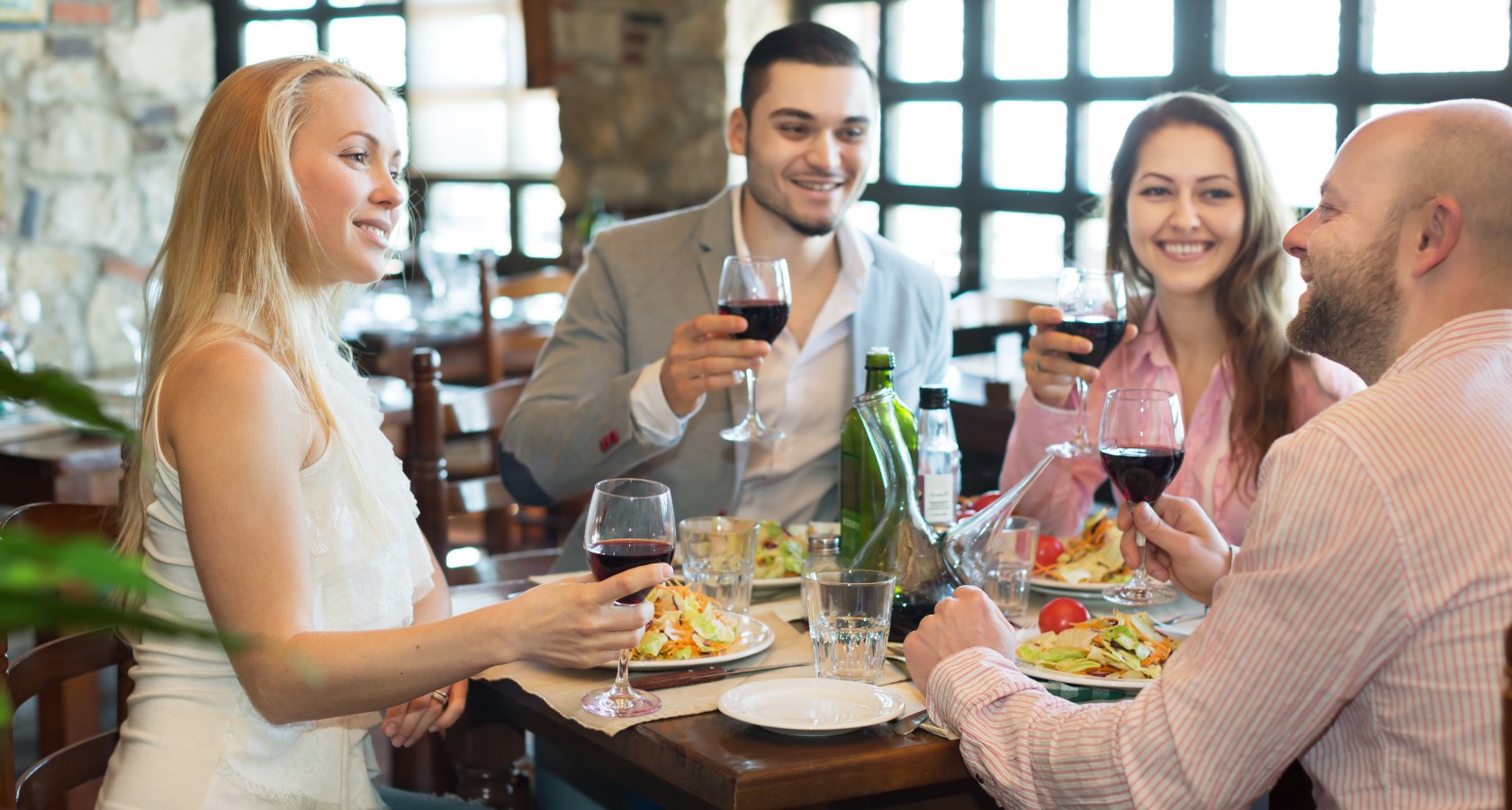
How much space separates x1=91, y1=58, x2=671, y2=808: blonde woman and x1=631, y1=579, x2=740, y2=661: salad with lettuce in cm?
17

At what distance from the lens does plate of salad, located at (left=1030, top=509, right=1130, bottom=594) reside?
179 centimetres

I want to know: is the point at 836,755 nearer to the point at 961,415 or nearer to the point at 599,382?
the point at 599,382

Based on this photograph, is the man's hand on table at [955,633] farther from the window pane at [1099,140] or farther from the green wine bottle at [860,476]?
the window pane at [1099,140]

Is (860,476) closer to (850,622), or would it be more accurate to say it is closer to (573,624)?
(850,622)

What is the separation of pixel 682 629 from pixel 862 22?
12.3 feet

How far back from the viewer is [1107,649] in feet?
4.74

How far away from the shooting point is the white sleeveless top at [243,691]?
4.64 ft

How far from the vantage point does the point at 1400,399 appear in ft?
3.76

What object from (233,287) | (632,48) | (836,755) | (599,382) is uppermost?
(632,48)

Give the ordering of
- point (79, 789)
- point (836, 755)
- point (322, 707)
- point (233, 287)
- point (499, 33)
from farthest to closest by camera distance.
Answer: point (499, 33), point (79, 789), point (233, 287), point (322, 707), point (836, 755)

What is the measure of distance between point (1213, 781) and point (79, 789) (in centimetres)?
162

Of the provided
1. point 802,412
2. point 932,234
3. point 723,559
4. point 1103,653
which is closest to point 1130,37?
point 932,234

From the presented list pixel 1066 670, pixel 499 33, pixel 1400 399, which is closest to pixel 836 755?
pixel 1066 670

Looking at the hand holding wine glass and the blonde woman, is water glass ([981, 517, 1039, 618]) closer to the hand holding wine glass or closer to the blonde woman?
the hand holding wine glass
